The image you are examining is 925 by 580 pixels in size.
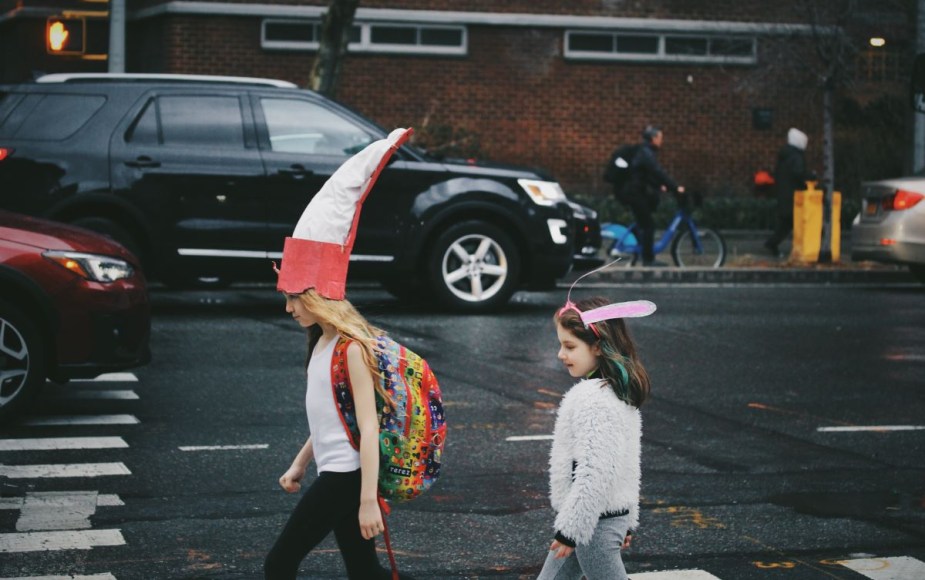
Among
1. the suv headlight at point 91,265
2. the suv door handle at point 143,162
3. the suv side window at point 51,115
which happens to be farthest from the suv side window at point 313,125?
the suv headlight at point 91,265

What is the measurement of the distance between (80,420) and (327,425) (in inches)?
185

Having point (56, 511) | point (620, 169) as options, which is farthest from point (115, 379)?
point (620, 169)

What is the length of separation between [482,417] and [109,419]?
6.70ft

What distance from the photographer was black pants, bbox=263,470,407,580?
4391mm

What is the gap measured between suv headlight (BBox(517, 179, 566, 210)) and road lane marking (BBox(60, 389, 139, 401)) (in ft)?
17.2

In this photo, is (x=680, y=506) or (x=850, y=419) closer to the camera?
(x=680, y=506)

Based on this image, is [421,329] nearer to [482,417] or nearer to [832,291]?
[482,417]

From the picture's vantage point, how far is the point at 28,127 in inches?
519

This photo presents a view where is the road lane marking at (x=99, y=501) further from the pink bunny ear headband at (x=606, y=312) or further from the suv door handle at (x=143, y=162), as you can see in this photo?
the suv door handle at (x=143, y=162)

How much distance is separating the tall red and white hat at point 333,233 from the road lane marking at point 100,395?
210 inches

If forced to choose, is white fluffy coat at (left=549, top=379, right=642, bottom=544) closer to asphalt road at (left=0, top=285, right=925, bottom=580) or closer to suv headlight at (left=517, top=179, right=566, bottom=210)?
asphalt road at (left=0, top=285, right=925, bottom=580)

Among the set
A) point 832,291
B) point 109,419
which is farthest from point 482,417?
point 832,291

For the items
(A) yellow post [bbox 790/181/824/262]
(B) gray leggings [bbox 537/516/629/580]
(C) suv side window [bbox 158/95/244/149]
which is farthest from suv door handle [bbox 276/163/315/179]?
(B) gray leggings [bbox 537/516/629/580]

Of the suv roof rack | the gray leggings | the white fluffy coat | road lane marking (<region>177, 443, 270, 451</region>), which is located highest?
the suv roof rack
